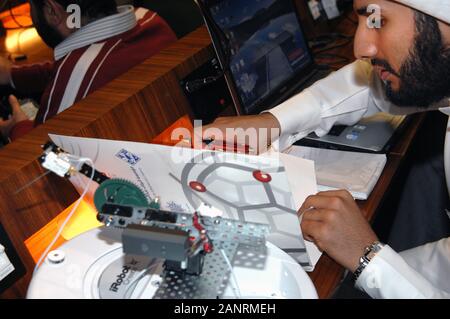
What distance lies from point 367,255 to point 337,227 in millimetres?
68

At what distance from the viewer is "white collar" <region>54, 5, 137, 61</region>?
141 cm

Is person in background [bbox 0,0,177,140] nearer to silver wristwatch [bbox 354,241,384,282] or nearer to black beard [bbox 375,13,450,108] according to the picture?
black beard [bbox 375,13,450,108]

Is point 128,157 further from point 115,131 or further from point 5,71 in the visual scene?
point 5,71

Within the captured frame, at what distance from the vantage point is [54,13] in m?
1.50

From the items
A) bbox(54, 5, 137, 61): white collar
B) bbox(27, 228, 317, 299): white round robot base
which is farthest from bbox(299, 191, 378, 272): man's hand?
bbox(54, 5, 137, 61): white collar

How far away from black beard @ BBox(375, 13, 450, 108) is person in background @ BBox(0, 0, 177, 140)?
739mm

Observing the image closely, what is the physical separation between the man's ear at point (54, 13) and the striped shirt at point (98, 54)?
0.10 metres

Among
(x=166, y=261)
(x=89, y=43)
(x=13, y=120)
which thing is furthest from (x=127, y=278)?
(x=13, y=120)

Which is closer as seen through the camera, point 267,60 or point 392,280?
point 392,280

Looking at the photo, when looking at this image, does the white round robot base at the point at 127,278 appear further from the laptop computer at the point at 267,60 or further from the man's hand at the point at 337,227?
the laptop computer at the point at 267,60

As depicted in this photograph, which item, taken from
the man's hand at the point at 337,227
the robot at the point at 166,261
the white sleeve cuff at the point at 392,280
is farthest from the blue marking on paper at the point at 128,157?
the white sleeve cuff at the point at 392,280

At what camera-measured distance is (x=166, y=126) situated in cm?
110

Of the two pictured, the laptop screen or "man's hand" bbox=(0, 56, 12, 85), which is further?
"man's hand" bbox=(0, 56, 12, 85)

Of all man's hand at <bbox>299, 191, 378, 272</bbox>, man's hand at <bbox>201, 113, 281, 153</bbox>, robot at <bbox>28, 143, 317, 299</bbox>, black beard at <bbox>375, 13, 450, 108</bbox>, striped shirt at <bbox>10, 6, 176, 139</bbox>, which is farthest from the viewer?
striped shirt at <bbox>10, 6, 176, 139</bbox>
